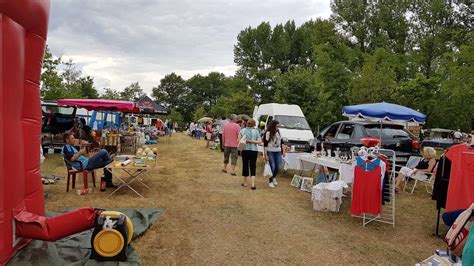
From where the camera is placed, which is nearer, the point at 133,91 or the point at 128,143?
the point at 128,143

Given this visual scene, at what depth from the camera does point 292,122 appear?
13945 millimetres

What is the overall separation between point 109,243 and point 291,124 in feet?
35.0

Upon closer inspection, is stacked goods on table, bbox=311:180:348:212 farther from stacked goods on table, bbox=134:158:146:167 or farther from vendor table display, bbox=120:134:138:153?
vendor table display, bbox=120:134:138:153

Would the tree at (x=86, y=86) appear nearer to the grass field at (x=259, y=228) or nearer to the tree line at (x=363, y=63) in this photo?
the tree line at (x=363, y=63)

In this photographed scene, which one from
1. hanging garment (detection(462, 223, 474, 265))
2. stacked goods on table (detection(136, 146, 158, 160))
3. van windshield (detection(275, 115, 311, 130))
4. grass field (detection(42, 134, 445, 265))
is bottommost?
grass field (detection(42, 134, 445, 265))

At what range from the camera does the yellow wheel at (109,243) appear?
3838 mm

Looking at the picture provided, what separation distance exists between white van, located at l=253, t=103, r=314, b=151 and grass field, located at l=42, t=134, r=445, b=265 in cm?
454

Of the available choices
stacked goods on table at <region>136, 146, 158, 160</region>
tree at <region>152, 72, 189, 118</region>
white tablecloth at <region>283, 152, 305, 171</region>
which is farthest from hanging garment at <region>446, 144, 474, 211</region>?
tree at <region>152, 72, 189, 118</region>

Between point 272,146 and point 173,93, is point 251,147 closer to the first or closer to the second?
point 272,146

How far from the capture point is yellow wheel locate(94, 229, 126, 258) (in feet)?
12.6

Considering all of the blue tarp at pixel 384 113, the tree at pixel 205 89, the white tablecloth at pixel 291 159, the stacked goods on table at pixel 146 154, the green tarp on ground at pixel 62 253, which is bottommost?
the green tarp on ground at pixel 62 253

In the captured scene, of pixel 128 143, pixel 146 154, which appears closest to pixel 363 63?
pixel 128 143

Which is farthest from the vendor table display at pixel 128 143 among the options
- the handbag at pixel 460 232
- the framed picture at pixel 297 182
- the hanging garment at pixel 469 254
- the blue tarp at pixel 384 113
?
the hanging garment at pixel 469 254

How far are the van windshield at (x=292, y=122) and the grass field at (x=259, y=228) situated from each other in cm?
560
